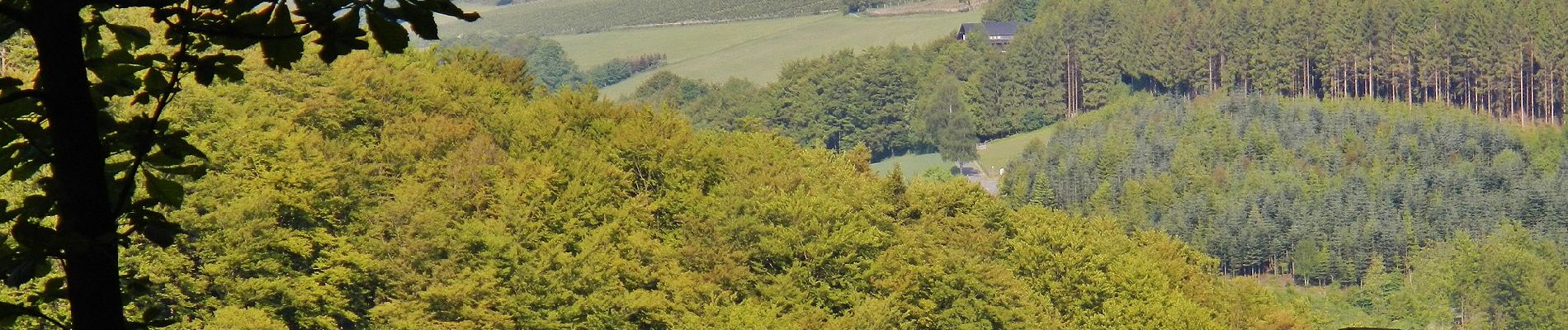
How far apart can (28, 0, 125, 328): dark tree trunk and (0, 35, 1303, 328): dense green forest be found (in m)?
23.7

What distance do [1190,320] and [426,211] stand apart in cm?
2802

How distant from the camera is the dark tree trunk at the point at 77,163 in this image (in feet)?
15.6

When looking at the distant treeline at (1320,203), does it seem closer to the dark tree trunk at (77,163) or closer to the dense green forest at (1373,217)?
the dense green forest at (1373,217)

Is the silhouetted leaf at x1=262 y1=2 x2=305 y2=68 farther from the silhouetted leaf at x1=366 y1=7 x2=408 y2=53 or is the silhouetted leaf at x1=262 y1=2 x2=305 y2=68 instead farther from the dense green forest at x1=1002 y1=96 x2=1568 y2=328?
the dense green forest at x1=1002 y1=96 x2=1568 y2=328

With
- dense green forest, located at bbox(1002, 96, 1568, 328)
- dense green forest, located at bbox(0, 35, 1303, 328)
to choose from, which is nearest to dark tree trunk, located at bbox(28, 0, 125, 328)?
dense green forest, located at bbox(0, 35, 1303, 328)

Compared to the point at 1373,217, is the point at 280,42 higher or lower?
higher

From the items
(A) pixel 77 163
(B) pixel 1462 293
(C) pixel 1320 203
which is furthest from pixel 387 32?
(C) pixel 1320 203

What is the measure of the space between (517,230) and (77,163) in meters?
42.0

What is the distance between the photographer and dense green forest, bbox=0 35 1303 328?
128ft

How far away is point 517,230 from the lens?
46594mm

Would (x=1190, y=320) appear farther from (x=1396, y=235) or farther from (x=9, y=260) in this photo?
(x=1396, y=235)

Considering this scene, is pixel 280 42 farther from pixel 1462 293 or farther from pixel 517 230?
pixel 1462 293

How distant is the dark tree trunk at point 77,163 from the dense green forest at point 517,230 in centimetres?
2375

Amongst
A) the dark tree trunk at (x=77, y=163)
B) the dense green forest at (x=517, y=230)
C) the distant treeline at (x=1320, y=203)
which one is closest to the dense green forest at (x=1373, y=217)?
the distant treeline at (x=1320, y=203)
